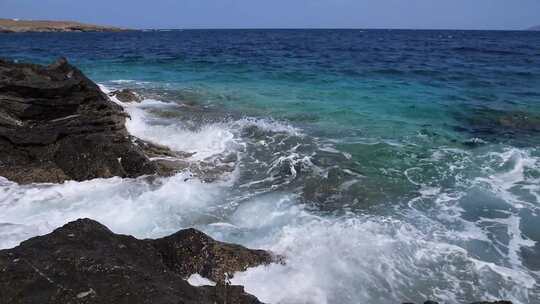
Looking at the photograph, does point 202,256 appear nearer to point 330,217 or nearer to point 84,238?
point 84,238

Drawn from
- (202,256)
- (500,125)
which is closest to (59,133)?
(202,256)

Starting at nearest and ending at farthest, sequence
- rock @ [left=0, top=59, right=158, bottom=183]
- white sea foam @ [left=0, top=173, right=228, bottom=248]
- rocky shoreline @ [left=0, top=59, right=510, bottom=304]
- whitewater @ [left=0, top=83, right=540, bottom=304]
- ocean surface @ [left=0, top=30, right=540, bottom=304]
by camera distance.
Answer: rocky shoreline @ [left=0, top=59, right=510, bottom=304]
whitewater @ [left=0, top=83, right=540, bottom=304]
ocean surface @ [left=0, top=30, right=540, bottom=304]
white sea foam @ [left=0, top=173, right=228, bottom=248]
rock @ [left=0, top=59, right=158, bottom=183]

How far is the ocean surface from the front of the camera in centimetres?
621

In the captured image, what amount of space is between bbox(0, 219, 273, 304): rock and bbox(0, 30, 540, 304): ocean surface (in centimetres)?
160

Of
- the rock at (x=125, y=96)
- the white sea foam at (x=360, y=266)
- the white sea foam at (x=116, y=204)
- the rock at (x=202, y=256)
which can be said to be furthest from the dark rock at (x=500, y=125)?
the rock at (x=125, y=96)

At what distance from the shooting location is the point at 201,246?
5535 millimetres

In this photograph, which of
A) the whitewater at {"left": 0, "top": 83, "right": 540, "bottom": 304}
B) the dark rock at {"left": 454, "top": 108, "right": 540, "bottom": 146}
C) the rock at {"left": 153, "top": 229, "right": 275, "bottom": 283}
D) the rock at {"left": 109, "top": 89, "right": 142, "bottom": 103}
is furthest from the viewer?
the rock at {"left": 109, "top": 89, "right": 142, "bottom": 103}

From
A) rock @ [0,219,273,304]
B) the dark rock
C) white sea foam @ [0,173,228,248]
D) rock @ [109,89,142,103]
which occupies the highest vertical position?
rock @ [0,219,273,304]

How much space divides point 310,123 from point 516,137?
6.05 meters

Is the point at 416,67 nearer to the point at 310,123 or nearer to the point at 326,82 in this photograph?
the point at 326,82

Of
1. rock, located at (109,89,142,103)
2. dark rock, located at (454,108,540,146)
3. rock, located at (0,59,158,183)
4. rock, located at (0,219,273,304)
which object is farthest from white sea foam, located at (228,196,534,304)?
rock, located at (109,89,142,103)

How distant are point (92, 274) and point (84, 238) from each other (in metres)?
0.69

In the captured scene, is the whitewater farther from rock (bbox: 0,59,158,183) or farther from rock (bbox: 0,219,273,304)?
rock (bbox: 0,219,273,304)

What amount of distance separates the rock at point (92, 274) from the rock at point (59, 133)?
4323 millimetres
